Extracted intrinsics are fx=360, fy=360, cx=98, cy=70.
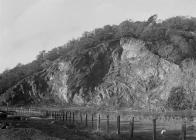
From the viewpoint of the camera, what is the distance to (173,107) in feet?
210

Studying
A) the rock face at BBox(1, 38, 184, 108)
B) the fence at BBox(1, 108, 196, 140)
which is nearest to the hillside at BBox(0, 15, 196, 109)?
the rock face at BBox(1, 38, 184, 108)

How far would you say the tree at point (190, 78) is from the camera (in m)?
66.4

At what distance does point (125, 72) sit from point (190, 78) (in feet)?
49.5

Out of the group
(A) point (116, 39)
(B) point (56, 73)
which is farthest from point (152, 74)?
(B) point (56, 73)

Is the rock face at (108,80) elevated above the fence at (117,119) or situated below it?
above

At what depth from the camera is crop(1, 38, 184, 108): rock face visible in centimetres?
7250

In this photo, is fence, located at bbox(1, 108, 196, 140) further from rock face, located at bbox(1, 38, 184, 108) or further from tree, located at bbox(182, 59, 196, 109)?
rock face, located at bbox(1, 38, 184, 108)

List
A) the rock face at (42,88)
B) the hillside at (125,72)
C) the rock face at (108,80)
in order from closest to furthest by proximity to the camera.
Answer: the hillside at (125,72)
the rock face at (108,80)
the rock face at (42,88)

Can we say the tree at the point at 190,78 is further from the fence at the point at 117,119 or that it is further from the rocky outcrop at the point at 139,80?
the fence at the point at 117,119

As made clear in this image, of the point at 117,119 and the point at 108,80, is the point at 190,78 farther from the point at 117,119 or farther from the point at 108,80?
the point at 117,119

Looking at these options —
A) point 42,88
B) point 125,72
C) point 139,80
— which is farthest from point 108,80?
point 42,88

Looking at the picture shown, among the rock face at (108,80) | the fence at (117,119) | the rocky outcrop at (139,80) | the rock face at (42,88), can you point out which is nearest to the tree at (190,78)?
the rocky outcrop at (139,80)

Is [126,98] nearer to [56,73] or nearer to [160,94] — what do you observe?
[160,94]

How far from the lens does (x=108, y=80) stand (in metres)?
79.8
